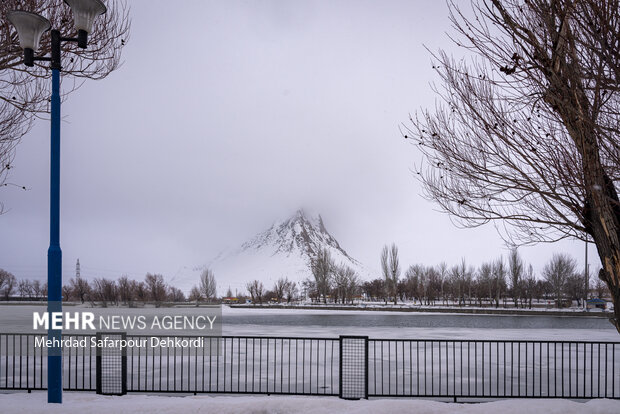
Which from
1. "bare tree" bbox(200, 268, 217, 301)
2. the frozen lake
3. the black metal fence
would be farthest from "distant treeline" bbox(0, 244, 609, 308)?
the black metal fence

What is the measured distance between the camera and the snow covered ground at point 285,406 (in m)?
7.27

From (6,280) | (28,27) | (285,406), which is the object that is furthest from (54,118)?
(6,280)

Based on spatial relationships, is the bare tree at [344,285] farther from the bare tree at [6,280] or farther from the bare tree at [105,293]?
the bare tree at [6,280]

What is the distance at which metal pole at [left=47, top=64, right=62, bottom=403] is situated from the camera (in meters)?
7.10

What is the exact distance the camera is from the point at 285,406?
7547 mm

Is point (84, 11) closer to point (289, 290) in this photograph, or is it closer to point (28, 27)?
point (28, 27)

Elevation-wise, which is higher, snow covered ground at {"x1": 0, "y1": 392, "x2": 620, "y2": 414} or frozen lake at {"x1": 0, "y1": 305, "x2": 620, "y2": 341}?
snow covered ground at {"x1": 0, "y1": 392, "x2": 620, "y2": 414}

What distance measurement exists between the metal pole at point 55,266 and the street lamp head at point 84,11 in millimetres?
873

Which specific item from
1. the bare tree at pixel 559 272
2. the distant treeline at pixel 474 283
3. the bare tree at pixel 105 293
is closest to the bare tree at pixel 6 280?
the bare tree at pixel 105 293

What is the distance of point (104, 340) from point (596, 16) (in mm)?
8607

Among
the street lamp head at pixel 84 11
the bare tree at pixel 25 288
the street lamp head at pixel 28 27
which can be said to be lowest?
the bare tree at pixel 25 288

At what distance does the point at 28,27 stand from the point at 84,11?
2.63 ft

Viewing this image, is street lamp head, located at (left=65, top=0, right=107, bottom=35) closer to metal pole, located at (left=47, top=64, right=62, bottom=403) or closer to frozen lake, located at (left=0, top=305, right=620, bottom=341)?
metal pole, located at (left=47, top=64, right=62, bottom=403)

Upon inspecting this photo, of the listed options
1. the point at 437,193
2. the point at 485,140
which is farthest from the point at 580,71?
the point at 437,193
